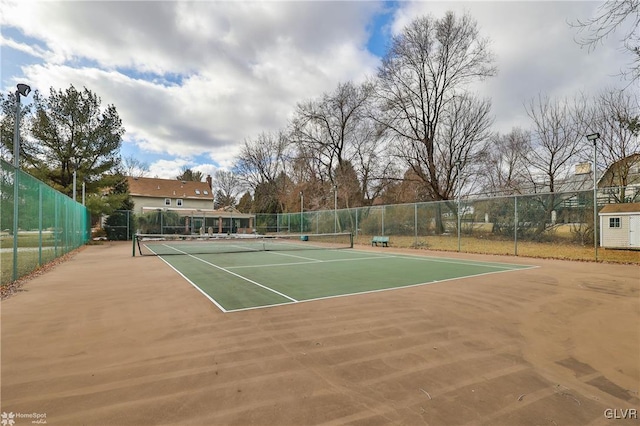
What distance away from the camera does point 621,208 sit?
44.7 feet

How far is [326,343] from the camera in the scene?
3895 mm

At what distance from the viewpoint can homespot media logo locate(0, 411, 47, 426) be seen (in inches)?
93.7

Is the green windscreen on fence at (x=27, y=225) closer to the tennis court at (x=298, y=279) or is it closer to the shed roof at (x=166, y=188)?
the tennis court at (x=298, y=279)

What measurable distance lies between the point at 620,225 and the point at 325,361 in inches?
620

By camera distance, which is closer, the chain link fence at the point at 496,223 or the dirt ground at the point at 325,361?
the dirt ground at the point at 325,361

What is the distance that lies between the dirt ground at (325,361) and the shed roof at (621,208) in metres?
9.75

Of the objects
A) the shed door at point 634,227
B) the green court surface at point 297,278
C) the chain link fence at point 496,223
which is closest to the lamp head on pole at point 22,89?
the green court surface at point 297,278

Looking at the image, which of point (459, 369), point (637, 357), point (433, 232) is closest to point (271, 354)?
point (459, 369)

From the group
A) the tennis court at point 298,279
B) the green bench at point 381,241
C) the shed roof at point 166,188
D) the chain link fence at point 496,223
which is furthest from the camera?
the shed roof at point 166,188

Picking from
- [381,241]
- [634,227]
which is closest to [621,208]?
[634,227]

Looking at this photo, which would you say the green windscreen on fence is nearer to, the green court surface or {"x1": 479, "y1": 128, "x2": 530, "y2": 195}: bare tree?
the green court surface

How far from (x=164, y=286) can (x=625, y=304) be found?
8.79 metres

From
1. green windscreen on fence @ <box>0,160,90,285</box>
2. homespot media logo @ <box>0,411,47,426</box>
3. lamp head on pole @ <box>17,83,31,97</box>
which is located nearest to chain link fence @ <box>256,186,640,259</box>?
homespot media logo @ <box>0,411,47,426</box>

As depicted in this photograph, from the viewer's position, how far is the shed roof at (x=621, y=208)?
13359mm
